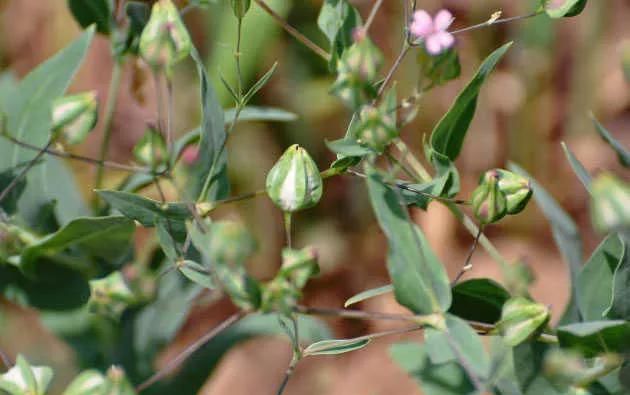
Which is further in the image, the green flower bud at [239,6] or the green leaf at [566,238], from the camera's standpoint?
the green leaf at [566,238]

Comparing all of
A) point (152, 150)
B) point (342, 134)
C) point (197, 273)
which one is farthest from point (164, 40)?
point (342, 134)

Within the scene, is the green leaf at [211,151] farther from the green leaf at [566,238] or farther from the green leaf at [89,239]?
the green leaf at [566,238]

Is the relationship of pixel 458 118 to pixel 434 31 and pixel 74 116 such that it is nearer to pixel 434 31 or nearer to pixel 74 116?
pixel 434 31

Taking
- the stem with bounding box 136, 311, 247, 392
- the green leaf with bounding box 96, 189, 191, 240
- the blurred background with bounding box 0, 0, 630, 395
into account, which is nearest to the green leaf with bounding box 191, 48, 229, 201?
the green leaf with bounding box 96, 189, 191, 240

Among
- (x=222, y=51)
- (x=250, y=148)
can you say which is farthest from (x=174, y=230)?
(x=250, y=148)

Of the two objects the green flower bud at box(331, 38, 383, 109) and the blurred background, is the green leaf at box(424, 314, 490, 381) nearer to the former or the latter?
the green flower bud at box(331, 38, 383, 109)

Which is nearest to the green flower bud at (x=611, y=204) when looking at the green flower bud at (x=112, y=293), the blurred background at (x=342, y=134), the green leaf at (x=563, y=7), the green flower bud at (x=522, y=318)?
the green flower bud at (x=522, y=318)
